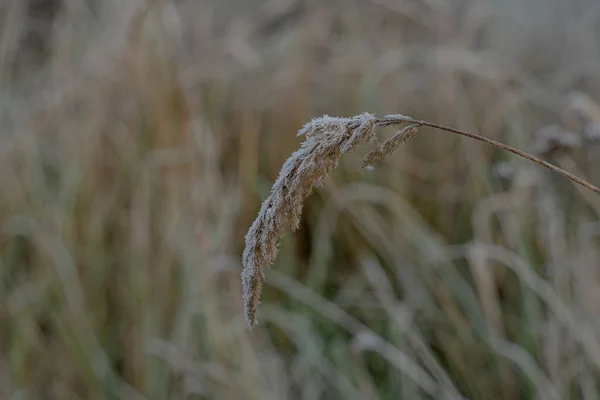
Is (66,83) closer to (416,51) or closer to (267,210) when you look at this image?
(416,51)

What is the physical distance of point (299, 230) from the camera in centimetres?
147

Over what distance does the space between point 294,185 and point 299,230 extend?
110 cm

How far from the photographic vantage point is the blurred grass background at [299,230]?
3.57 ft

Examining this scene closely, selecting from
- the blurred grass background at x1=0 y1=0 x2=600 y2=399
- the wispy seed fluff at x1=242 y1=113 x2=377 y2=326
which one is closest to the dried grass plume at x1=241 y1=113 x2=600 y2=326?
the wispy seed fluff at x1=242 y1=113 x2=377 y2=326

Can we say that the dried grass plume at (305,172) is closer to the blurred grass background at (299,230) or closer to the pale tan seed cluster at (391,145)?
the pale tan seed cluster at (391,145)

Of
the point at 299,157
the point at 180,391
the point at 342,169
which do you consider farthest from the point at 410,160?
the point at 299,157

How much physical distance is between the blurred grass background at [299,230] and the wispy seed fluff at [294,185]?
568 millimetres

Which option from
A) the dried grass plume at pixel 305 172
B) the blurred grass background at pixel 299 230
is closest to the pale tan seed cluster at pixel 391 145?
the dried grass plume at pixel 305 172

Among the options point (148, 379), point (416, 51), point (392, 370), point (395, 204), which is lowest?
point (148, 379)

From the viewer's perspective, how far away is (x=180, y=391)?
1161 mm

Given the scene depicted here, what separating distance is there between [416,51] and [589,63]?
1.34 ft

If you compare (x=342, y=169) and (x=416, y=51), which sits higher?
(x=416, y=51)

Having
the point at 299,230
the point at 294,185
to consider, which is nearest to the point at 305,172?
the point at 294,185

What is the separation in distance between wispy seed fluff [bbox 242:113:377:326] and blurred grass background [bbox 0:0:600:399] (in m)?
0.57
